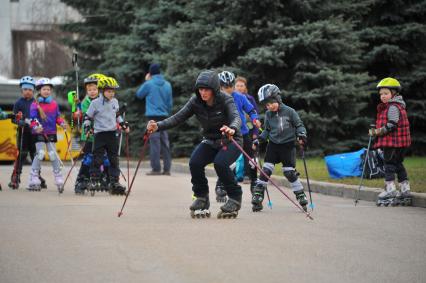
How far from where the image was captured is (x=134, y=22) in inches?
1191

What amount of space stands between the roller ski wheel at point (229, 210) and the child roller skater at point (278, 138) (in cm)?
112

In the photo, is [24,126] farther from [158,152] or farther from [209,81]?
[209,81]

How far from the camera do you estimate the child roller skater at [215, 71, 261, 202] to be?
14.4 m

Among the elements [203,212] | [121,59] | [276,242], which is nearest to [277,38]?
[121,59]

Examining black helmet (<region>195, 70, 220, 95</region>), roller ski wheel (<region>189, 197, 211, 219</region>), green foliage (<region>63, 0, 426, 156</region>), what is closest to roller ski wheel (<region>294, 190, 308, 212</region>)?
roller ski wheel (<region>189, 197, 211, 219</region>)

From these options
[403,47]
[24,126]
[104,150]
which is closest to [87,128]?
[104,150]

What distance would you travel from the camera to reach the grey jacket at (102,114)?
52.9 feet

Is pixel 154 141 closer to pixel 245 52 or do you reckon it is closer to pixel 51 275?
pixel 245 52

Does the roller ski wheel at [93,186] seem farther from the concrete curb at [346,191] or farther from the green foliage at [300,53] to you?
the green foliage at [300,53]

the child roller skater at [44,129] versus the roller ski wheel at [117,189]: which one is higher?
the child roller skater at [44,129]

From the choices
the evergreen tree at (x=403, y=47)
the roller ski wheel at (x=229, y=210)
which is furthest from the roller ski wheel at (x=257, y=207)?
the evergreen tree at (x=403, y=47)

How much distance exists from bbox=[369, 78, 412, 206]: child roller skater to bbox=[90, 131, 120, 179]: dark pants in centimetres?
408

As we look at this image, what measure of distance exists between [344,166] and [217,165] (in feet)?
20.1

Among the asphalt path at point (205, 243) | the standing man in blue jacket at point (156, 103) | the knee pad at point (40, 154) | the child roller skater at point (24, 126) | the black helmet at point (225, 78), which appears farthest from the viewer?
the standing man in blue jacket at point (156, 103)
